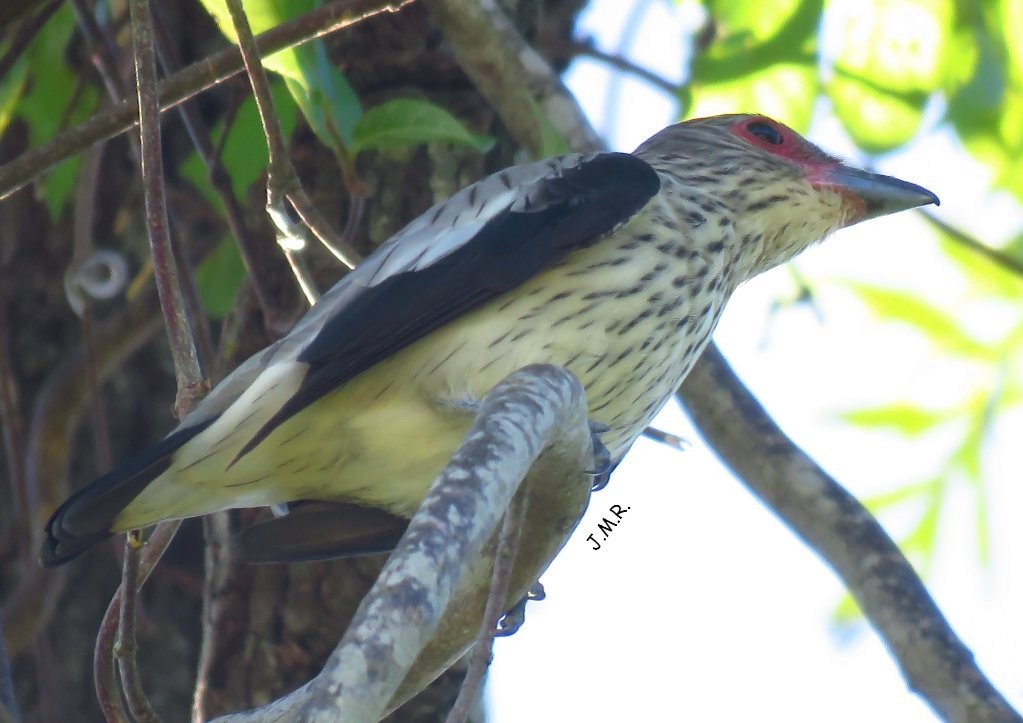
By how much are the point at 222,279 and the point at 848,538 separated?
181 centimetres

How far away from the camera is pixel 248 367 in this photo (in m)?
3.08

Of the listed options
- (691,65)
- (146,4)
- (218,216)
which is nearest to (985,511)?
(691,65)

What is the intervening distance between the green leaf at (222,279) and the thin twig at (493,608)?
6.11ft

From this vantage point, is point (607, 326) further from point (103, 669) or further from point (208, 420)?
point (103, 669)

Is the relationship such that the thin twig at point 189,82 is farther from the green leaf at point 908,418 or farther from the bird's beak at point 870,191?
the green leaf at point 908,418

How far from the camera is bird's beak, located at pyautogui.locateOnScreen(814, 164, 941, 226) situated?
371 cm

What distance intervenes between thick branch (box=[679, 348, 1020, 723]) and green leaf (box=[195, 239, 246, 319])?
48.3 inches

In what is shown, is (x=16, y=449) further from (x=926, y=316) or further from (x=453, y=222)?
(x=926, y=316)

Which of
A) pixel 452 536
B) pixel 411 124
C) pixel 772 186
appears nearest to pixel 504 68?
pixel 411 124

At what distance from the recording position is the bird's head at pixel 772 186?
3.58 m

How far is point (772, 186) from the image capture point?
12.1 feet

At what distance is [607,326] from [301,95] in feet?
2.61

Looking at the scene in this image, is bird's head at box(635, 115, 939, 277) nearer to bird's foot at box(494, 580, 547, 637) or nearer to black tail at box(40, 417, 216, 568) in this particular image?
bird's foot at box(494, 580, 547, 637)

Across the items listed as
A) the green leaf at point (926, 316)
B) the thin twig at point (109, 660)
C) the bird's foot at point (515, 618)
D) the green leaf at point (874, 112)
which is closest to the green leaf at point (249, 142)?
the thin twig at point (109, 660)
